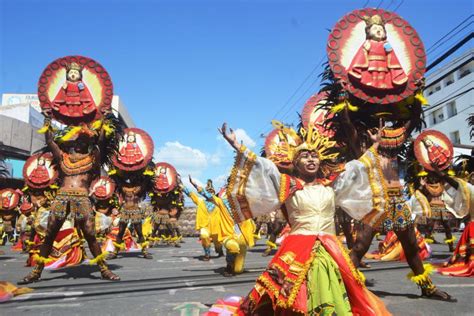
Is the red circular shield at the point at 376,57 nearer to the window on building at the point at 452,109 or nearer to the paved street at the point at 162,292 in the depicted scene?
the paved street at the point at 162,292

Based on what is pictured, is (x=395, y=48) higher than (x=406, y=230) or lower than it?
higher

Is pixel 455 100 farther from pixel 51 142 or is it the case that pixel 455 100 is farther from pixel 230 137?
pixel 230 137

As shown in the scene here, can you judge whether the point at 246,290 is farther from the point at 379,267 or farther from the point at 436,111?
the point at 436,111

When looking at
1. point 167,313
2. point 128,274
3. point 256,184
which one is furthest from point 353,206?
point 128,274

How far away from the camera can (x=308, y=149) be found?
3975 mm

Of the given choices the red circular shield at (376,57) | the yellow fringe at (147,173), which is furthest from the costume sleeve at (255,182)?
the yellow fringe at (147,173)

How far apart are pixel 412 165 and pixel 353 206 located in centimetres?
540

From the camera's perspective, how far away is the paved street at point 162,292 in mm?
4824

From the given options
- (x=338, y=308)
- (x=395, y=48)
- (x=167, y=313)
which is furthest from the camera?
(x=395, y=48)

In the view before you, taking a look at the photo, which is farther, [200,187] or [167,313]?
[200,187]

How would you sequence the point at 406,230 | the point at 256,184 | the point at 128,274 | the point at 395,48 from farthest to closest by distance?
the point at 128,274 → the point at 395,48 → the point at 406,230 → the point at 256,184

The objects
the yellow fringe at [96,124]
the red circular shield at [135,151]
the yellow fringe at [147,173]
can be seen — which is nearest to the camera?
the yellow fringe at [96,124]

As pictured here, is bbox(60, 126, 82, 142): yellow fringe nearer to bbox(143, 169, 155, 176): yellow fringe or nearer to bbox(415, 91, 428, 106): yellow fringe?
bbox(415, 91, 428, 106): yellow fringe

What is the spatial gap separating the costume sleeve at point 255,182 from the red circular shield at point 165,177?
15.5 metres
